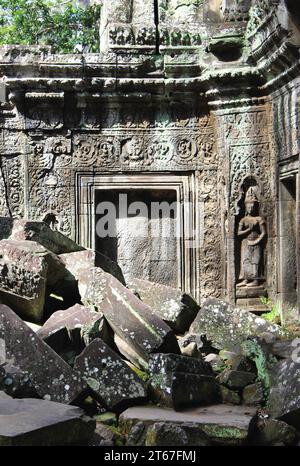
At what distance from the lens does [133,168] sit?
959 centimetres

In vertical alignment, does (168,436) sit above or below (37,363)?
below

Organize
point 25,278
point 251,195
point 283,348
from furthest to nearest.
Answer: point 251,195
point 25,278
point 283,348

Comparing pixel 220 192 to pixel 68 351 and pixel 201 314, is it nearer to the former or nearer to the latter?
pixel 201 314

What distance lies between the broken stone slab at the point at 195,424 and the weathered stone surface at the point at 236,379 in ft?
1.98

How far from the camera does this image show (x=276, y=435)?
4.67 m

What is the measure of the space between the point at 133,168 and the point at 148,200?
0.55m

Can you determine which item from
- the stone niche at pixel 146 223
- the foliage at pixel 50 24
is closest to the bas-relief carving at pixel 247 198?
the stone niche at pixel 146 223

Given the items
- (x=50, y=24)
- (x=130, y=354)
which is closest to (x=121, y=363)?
(x=130, y=354)

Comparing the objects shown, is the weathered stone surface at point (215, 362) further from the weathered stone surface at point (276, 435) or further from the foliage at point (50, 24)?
the foliage at point (50, 24)

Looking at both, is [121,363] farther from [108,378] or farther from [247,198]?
[247,198]

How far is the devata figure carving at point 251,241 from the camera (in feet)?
29.8

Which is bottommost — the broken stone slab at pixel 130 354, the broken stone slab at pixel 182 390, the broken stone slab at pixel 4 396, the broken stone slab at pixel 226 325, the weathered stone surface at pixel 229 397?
the weathered stone surface at pixel 229 397

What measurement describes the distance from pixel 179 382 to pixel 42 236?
2882 mm
